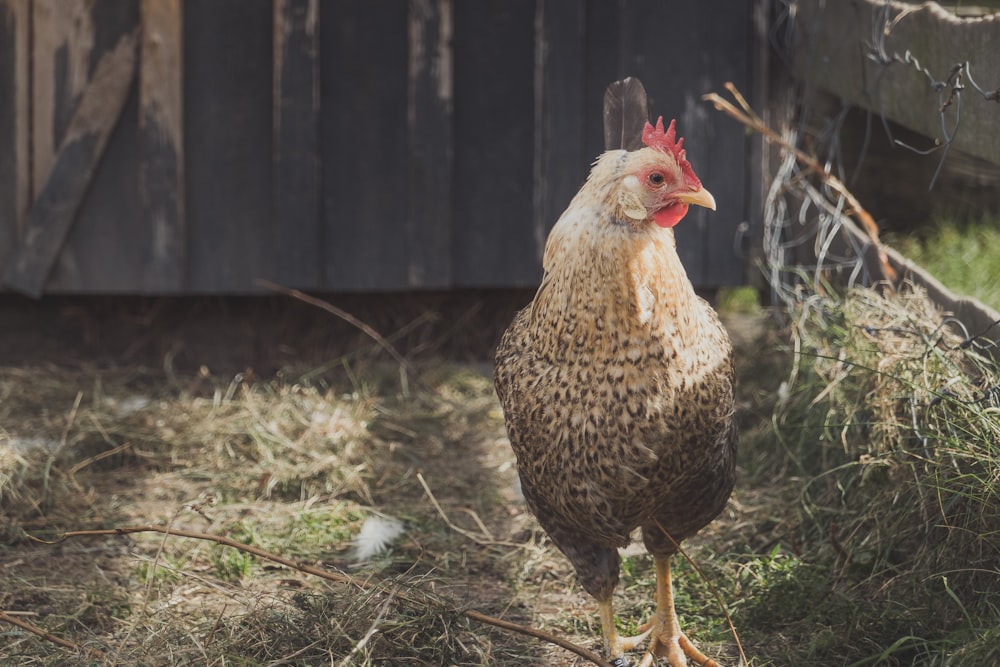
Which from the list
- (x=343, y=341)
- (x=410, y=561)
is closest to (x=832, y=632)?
(x=410, y=561)

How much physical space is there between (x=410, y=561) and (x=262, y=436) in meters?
0.94

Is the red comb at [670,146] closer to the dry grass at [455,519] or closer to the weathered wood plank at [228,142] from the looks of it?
the dry grass at [455,519]

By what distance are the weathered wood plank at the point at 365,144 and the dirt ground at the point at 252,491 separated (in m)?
0.33

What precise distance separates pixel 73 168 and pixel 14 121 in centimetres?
28

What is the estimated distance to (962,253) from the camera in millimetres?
4387

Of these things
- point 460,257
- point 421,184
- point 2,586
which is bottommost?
point 2,586

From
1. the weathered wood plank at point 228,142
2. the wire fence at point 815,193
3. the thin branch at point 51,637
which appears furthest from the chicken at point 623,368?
the weathered wood plank at point 228,142

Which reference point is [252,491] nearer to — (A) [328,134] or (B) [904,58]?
(A) [328,134]

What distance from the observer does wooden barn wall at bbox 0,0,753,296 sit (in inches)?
164

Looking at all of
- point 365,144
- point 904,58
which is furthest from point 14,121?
point 904,58

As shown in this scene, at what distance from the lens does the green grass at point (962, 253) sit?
12.7 feet

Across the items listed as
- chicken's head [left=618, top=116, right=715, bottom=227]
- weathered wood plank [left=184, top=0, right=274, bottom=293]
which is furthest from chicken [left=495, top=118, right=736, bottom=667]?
weathered wood plank [left=184, top=0, right=274, bottom=293]

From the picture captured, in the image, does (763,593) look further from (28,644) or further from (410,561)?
(28,644)

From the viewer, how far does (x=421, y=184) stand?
4332 mm
